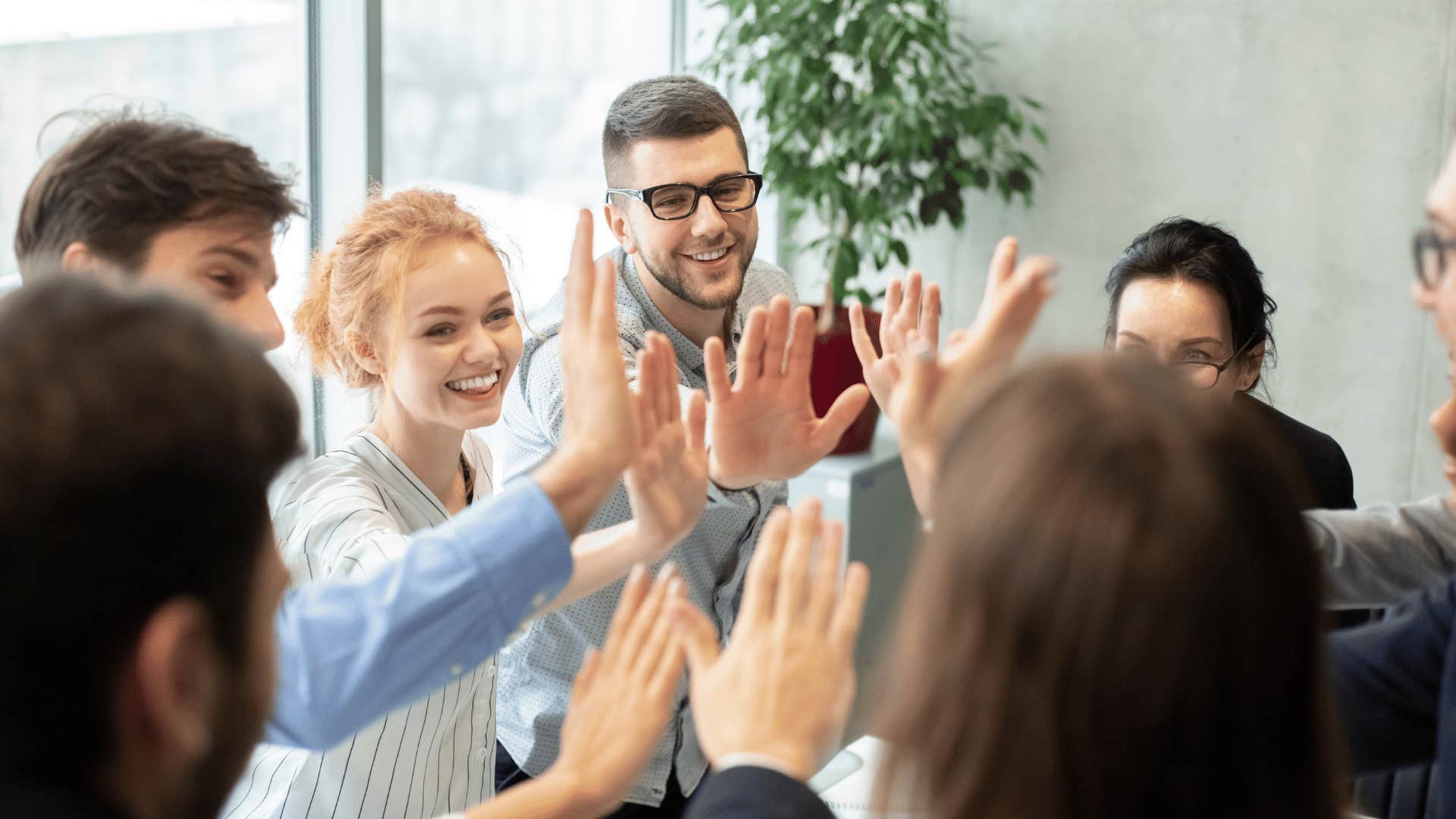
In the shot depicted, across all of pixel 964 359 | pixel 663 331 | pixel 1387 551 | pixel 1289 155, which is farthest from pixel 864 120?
pixel 964 359

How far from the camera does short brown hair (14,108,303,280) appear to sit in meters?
1.19

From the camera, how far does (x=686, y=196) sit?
2.17 meters

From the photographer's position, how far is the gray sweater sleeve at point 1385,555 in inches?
56.3

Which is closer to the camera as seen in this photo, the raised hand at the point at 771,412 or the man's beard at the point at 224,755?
the man's beard at the point at 224,755

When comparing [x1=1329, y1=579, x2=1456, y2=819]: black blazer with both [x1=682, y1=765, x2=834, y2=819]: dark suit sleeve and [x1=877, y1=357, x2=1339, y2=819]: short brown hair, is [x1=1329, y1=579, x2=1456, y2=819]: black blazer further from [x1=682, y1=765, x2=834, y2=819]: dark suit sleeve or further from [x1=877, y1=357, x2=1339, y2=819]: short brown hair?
[x1=682, y1=765, x2=834, y2=819]: dark suit sleeve

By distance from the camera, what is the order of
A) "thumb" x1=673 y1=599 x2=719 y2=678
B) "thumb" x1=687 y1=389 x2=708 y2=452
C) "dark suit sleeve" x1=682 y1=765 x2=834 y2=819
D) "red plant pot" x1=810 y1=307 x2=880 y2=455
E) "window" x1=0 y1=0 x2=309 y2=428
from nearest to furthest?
"dark suit sleeve" x1=682 y1=765 x2=834 y2=819, "thumb" x1=673 y1=599 x2=719 y2=678, "thumb" x1=687 y1=389 x2=708 y2=452, "window" x1=0 y1=0 x2=309 y2=428, "red plant pot" x1=810 y1=307 x2=880 y2=455

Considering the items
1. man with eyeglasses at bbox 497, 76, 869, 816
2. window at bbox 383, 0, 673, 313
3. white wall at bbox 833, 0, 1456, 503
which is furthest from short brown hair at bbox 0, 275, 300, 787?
white wall at bbox 833, 0, 1456, 503

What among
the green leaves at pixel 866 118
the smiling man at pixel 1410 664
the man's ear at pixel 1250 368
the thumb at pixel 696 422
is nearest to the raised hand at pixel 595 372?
the thumb at pixel 696 422

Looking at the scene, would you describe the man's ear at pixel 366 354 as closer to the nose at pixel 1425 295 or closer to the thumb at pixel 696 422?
the thumb at pixel 696 422

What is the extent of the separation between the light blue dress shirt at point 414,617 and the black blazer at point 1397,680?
0.78 m

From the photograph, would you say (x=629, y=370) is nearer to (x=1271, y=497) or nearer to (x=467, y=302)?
(x=467, y=302)

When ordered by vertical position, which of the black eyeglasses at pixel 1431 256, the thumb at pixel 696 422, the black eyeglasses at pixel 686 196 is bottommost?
the thumb at pixel 696 422

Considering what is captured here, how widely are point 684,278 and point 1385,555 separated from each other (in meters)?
1.19

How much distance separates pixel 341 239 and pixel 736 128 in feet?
2.62
